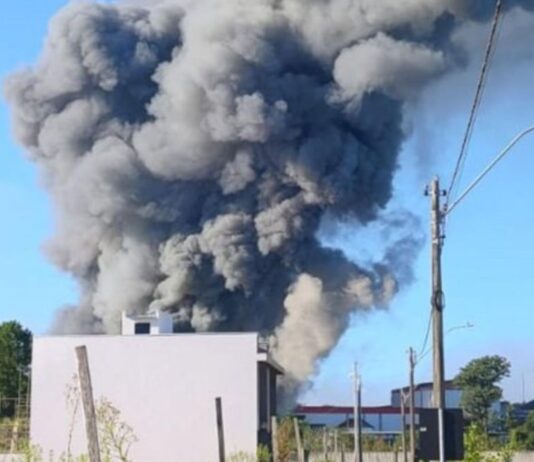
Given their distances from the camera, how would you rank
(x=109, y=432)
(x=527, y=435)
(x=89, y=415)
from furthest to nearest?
(x=527, y=435) → (x=109, y=432) → (x=89, y=415)

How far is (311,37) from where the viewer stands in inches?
2138

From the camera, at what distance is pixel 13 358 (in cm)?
Answer: 8088

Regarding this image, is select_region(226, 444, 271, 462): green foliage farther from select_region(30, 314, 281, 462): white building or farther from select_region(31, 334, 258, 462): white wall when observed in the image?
select_region(31, 334, 258, 462): white wall

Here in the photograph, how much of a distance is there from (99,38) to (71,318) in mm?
15400

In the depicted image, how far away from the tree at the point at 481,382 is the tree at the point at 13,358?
36535 millimetres

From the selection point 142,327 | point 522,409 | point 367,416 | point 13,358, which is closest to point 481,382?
point 367,416

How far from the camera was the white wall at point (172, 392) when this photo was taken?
46.9 m

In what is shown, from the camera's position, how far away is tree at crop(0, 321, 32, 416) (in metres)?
75.6

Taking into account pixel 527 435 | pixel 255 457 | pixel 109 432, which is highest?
pixel 527 435

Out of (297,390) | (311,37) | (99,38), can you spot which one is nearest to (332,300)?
(297,390)

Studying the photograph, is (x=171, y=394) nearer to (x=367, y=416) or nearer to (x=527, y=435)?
(x=527, y=435)

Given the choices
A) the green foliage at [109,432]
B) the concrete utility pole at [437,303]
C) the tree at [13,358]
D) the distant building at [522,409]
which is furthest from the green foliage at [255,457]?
the distant building at [522,409]

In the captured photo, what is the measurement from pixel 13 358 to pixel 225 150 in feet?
100

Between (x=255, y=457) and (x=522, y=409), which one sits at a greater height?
(x=522, y=409)
